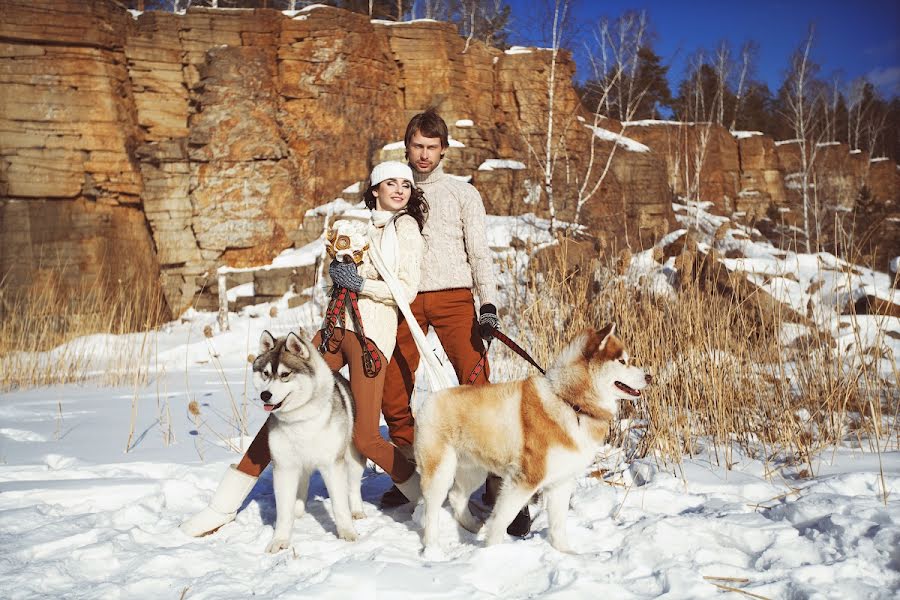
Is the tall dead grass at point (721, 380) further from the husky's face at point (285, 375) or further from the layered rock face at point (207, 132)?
the layered rock face at point (207, 132)

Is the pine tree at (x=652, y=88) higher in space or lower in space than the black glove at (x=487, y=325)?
higher

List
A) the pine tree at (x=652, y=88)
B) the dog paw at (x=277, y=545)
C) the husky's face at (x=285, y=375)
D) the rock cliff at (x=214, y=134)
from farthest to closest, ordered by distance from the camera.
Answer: the pine tree at (x=652, y=88), the rock cliff at (x=214, y=134), the dog paw at (x=277, y=545), the husky's face at (x=285, y=375)

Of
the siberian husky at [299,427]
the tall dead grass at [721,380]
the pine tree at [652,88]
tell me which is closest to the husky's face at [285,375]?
the siberian husky at [299,427]

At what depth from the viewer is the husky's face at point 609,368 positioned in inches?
103

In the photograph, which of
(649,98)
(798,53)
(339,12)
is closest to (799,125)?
(798,53)

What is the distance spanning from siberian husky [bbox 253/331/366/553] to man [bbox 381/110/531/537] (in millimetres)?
587

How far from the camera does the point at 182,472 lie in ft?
13.1

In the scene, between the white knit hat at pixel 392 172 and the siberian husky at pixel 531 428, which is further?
the white knit hat at pixel 392 172

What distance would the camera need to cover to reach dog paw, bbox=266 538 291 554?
9.35ft

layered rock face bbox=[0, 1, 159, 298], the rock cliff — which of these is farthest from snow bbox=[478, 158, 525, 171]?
layered rock face bbox=[0, 1, 159, 298]

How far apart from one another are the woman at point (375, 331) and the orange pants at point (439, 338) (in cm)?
24

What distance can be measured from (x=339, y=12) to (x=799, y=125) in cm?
1992

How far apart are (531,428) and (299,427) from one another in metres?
1.26

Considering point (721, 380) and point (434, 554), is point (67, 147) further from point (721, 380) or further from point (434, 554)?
point (721, 380)
